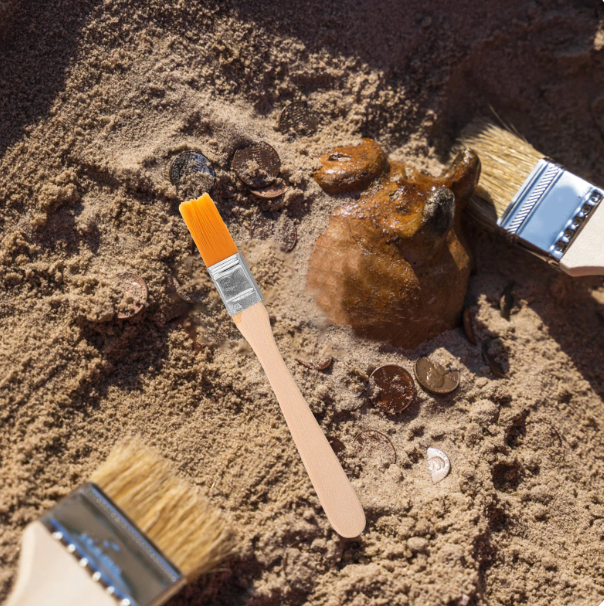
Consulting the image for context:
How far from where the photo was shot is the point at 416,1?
307 centimetres

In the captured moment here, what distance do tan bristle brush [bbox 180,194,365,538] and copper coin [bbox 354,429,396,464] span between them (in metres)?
0.21

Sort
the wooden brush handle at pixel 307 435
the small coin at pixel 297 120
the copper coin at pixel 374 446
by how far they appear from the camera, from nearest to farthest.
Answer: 1. the wooden brush handle at pixel 307 435
2. the copper coin at pixel 374 446
3. the small coin at pixel 297 120

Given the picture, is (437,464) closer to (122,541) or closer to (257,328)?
(257,328)

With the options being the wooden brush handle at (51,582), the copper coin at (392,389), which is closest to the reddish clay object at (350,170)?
the copper coin at (392,389)

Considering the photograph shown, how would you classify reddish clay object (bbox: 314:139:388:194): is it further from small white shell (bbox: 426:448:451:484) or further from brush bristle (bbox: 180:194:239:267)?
small white shell (bbox: 426:448:451:484)

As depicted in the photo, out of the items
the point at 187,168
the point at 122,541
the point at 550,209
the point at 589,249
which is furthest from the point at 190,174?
the point at 589,249

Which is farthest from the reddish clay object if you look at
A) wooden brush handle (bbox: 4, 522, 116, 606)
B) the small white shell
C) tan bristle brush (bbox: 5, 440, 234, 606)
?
wooden brush handle (bbox: 4, 522, 116, 606)

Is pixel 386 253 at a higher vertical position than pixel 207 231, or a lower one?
higher

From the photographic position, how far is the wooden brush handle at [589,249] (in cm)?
273

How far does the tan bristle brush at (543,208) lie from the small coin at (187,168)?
1.58m

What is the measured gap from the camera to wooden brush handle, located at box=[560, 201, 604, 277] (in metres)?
2.73

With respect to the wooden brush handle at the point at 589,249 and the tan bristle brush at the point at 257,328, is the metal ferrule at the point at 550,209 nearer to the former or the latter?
the wooden brush handle at the point at 589,249

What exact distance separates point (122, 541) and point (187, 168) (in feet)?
5.76

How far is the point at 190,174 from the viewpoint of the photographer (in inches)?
103
